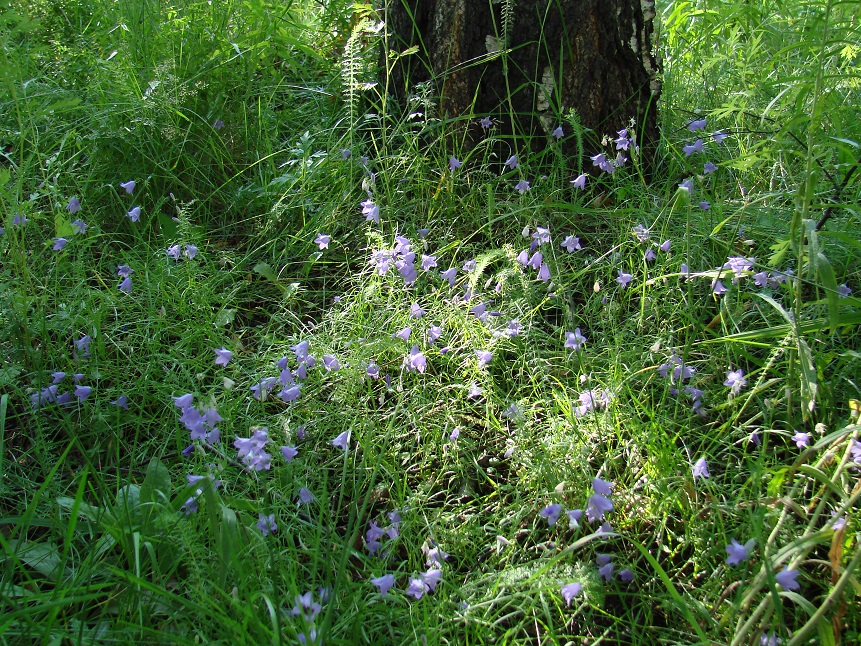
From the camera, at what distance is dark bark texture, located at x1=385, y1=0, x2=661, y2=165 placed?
2.50 m

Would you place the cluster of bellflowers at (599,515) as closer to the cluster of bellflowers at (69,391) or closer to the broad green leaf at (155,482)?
the broad green leaf at (155,482)

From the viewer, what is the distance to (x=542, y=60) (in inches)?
101

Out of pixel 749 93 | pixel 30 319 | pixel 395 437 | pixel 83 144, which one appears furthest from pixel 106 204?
pixel 749 93

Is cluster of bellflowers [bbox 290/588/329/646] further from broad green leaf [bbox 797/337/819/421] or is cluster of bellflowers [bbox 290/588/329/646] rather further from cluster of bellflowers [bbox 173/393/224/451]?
broad green leaf [bbox 797/337/819/421]

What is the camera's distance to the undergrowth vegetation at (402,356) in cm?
134

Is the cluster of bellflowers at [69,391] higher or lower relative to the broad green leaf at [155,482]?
higher

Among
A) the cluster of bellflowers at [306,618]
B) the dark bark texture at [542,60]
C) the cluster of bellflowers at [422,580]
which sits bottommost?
the cluster of bellflowers at [422,580]

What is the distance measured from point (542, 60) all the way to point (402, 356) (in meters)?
1.29

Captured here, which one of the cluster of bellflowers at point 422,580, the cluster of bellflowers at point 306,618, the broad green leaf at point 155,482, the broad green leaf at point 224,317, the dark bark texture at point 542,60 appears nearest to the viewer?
the cluster of bellflowers at point 306,618

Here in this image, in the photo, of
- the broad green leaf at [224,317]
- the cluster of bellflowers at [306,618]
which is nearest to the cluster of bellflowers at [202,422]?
the cluster of bellflowers at [306,618]

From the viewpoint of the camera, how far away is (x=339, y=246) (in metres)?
2.42

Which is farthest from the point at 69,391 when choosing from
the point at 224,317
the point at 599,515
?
the point at 599,515

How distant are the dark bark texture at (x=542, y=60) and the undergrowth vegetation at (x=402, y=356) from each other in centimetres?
11

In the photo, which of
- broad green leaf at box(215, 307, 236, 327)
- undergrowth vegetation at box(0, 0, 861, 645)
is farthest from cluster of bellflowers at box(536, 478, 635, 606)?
broad green leaf at box(215, 307, 236, 327)
